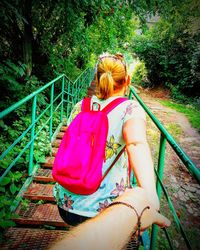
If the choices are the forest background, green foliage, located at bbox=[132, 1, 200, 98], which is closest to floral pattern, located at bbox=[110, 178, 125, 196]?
the forest background

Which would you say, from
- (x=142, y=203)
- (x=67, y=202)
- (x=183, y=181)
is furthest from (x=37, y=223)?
(x=183, y=181)

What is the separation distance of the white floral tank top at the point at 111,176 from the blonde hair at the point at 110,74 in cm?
5

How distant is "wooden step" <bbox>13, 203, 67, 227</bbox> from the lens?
2469 millimetres

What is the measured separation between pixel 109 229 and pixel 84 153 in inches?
25.3

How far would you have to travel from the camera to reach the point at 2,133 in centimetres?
482

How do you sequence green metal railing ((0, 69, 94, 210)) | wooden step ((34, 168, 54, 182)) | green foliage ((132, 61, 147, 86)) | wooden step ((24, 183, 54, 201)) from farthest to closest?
1. green foliage ((132, 61, 147, 86))
2. wooden step ((34, 168, 54, 182))
3. wooden step ((24, 183, 54, 201))
4. green metal railing ((0, 69, 94, 210))

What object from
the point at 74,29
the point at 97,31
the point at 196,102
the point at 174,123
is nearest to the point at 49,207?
the point at 74,29

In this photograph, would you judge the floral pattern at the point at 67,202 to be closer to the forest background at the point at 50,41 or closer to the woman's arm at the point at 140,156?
the woman's arm at the point at 140,156

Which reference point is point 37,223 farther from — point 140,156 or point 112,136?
point 140,156

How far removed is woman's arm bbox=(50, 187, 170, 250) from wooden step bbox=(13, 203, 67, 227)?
2107mm

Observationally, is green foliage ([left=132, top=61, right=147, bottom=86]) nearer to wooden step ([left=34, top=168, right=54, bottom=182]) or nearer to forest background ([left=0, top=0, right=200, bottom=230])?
forest background ([left=0, top=0, right=200, bottom=230])

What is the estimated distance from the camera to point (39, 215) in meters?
2.61

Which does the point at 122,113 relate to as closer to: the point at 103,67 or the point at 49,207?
the point at 103,67

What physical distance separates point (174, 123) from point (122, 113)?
790 cm
